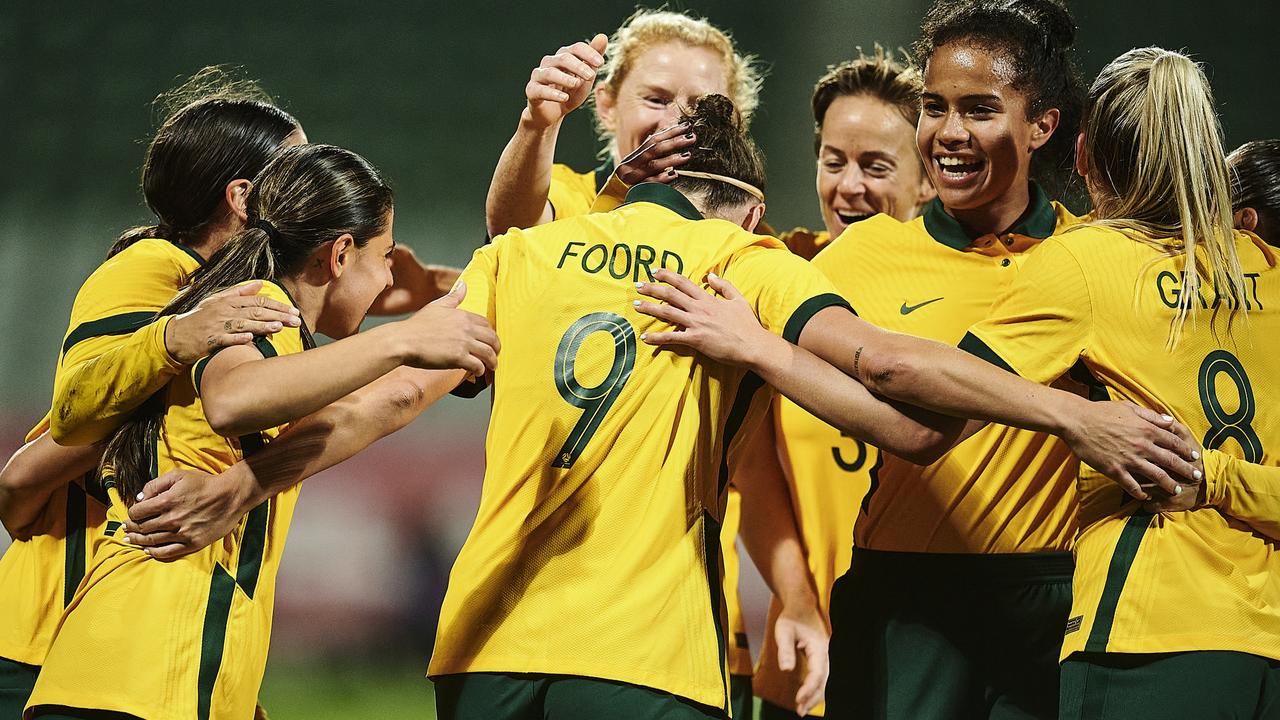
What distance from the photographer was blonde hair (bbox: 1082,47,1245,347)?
7.87 ft

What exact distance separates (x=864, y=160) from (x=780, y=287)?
1.75m

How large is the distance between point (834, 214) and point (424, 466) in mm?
3938

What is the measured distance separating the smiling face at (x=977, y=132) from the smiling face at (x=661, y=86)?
1031mm

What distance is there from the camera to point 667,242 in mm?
2424

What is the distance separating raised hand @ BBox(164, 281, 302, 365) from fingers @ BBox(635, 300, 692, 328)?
2.18 feet

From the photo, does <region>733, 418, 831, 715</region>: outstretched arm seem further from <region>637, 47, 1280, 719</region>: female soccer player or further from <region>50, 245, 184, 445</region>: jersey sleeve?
<region>50, 245, 184, 445</region>: jersey sleeve

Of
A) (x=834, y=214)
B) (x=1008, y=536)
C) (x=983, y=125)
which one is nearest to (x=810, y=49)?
(x=834, y=214)

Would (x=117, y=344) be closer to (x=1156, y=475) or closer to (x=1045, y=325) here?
(x=1045, y=325)

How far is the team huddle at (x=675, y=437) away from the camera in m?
2.20

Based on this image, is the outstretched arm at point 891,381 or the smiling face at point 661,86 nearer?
the outstretched arm at point 891,381

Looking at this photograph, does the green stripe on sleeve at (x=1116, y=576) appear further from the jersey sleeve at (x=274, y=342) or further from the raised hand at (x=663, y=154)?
the jersey sleeve at (x=274, y=342)

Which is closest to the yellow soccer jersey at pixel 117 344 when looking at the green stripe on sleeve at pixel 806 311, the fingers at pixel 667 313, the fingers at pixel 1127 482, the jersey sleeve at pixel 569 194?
the fingers at pixel 667 313

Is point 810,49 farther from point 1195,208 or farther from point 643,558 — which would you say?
point 643,558

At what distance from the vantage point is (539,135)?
338cm
